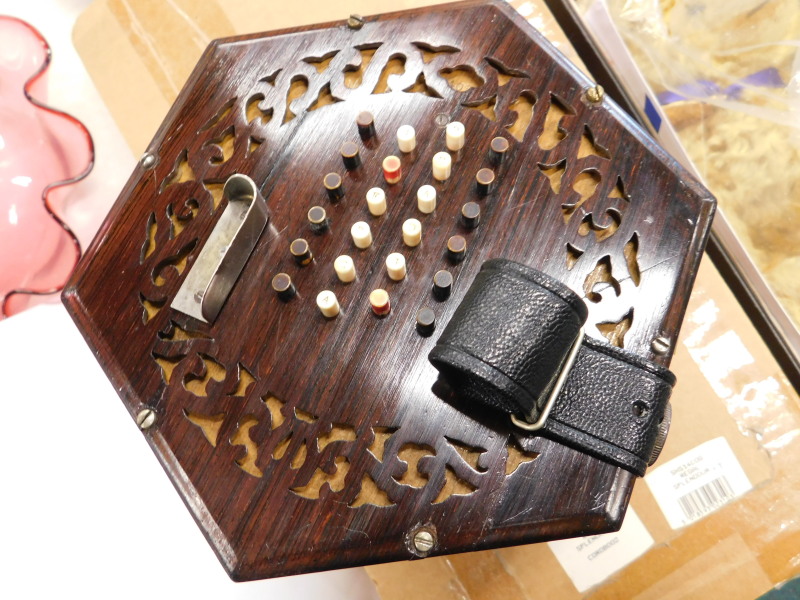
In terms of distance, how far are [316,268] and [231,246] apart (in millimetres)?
89

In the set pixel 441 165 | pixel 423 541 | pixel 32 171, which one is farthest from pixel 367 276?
pixel 32 171

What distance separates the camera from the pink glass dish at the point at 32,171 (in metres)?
1.14

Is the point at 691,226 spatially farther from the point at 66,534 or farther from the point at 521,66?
the point at 66,534

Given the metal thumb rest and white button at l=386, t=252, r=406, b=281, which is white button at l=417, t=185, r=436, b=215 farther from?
the metal thumb rest

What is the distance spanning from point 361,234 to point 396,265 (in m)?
0.05

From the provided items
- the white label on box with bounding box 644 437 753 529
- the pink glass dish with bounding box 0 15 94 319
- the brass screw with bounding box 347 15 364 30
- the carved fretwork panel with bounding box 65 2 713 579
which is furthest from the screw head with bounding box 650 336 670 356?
the pink glass dish with bounding box 0 15 94 319

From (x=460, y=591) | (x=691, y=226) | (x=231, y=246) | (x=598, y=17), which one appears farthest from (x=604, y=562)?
(x=598, y=17)

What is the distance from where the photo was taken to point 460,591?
2.94 ft

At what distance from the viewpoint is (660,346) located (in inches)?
24.4

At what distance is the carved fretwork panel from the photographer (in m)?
0.61

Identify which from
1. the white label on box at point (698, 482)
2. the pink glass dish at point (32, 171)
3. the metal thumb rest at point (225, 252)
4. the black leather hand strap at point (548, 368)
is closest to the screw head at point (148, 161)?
the metal thumb rest at point (225, 252)

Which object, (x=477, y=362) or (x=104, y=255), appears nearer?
(x=477, y=362)

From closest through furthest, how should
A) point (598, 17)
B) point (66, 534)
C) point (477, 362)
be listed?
point (477, 362), point (66, 534), point (598, 17)

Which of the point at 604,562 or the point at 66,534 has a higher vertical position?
the point at 66,534
